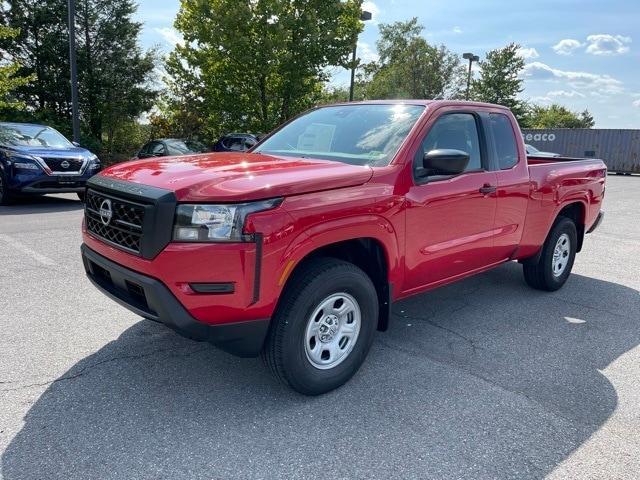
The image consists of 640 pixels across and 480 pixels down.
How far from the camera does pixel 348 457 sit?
Answer: 8.30 ft

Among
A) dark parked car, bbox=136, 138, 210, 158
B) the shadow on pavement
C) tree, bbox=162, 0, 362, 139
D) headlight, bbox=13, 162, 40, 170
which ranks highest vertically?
tree, bbox=162, 0, 362, 139

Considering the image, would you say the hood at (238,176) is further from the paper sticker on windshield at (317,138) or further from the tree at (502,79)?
the tree at (502,79)

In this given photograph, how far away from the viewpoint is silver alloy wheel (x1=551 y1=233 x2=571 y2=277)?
532 centimetres

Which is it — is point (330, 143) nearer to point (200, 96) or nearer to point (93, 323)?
point (93, 323)

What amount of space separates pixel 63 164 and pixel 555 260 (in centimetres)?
893

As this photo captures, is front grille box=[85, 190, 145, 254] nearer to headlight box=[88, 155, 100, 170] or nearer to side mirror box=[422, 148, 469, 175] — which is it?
side mirror box=[422, 148, 469, 175]

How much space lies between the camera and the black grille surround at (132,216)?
2.65 m

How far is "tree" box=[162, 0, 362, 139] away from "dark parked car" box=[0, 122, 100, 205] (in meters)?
9.02

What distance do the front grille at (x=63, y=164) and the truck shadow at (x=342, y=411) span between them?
283 inches

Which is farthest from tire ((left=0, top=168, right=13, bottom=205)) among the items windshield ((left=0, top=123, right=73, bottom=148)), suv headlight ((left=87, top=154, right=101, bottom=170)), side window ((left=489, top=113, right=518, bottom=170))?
side window ((left=489, top=113, right=518, bottom=170))

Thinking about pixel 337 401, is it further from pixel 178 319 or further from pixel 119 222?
pixel 119 222

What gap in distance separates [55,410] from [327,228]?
184 centimetres

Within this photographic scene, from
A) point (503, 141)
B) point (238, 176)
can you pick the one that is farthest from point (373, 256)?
point (503, 141)

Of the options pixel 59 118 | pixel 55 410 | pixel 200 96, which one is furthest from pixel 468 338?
pixel 59 118
